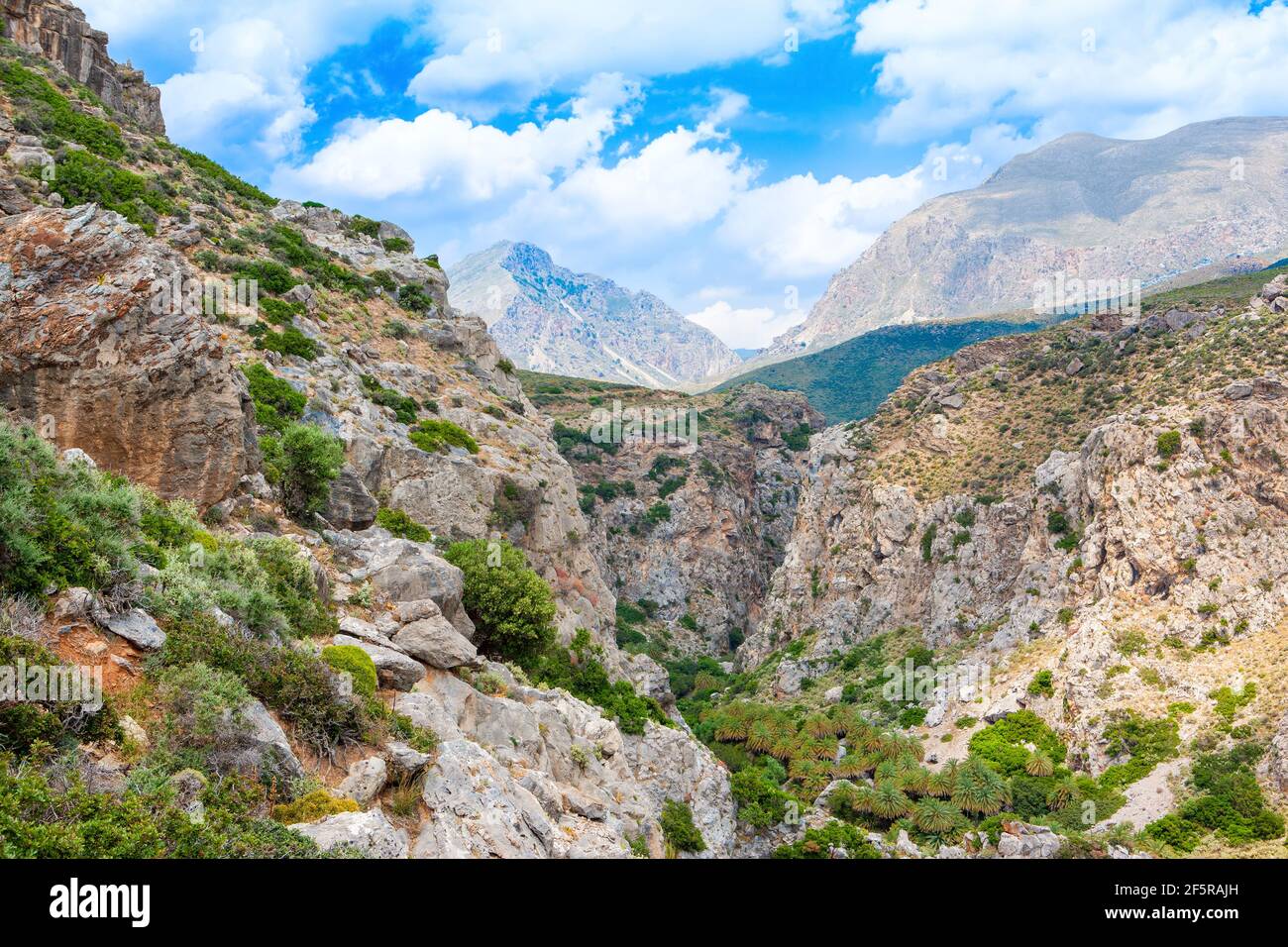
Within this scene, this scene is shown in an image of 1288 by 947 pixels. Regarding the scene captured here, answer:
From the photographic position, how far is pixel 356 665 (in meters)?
11.9

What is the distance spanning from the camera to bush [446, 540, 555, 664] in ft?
70.3

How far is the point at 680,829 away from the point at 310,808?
1600cm

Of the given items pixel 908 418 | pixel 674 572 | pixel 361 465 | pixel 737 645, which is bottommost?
pixel 737 645

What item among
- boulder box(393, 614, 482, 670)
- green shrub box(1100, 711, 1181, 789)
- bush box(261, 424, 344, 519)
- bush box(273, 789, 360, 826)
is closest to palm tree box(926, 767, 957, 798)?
green shrub box(1100, 711, 1181, 789)

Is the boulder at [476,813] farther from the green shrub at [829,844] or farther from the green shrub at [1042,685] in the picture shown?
the green shrub at [1042,685]

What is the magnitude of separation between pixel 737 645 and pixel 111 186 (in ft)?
249

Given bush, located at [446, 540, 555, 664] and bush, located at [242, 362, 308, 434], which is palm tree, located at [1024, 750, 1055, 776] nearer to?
bush, located at [446, 540, 555, 664]

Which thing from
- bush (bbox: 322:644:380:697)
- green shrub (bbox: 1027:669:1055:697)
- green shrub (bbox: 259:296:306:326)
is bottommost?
green shrub (bbox: 1027:669:1055:697)

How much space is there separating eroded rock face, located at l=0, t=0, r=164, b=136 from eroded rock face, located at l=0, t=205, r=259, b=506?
27925 mm

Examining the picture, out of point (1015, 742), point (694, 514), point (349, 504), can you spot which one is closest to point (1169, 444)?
point (1015, 742)
